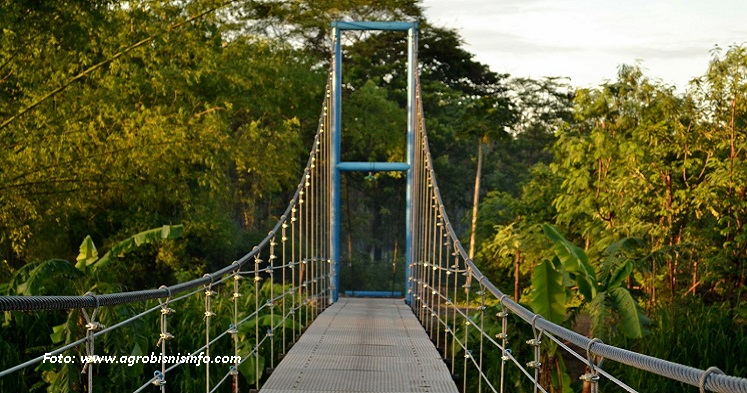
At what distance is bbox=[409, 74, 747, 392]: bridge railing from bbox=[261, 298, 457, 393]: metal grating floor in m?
0.19

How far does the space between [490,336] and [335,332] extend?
2.16m

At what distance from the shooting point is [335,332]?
315 inches

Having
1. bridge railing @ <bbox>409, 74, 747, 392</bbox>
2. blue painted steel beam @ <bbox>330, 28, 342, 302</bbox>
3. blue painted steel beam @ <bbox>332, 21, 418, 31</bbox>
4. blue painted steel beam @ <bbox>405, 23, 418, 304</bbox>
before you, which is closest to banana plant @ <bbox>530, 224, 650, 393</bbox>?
bridge railing @ <bbox>409, 74, 747, 392</bbox>

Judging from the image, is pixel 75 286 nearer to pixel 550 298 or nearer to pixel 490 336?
pixel 550 298

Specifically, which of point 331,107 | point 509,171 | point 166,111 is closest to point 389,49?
point 509,171

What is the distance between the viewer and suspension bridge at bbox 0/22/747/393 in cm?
273

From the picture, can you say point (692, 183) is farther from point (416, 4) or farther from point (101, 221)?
point (416, 4)

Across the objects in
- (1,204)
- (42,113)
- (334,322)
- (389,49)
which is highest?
(389,49)

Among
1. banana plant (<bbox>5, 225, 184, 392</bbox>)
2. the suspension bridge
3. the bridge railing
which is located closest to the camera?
the bridge railing

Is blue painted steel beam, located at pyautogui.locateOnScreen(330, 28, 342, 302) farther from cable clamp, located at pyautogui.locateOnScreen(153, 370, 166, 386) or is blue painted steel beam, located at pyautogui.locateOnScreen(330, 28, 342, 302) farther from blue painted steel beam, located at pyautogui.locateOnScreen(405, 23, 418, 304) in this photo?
cable clamp, located at pyautogui.locateOnScreen(153, 370, 166, 386)

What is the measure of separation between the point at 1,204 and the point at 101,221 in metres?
4.34

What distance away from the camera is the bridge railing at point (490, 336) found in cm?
200

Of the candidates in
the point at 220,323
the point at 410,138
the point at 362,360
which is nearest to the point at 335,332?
the point at 362,360

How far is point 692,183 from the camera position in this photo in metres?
10.4
